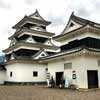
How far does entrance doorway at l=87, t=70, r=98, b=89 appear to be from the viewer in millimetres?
18141

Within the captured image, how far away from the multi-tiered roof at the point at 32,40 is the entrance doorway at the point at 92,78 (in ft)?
42.4

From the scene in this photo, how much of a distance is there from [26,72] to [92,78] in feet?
41.2

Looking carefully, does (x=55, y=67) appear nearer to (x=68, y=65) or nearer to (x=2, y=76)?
(x=68, y=65)

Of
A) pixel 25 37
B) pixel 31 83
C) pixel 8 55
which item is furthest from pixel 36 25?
pixel 31 83

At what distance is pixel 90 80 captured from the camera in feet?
59.9

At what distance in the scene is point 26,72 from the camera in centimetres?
2820

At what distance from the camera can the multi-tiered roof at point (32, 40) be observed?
30266 mm

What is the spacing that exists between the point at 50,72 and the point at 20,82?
6.90 metres

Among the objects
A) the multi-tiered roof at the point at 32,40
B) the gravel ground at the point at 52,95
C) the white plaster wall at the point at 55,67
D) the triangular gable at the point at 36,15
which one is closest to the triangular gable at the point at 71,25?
the white plaster wall at the point at 55,67

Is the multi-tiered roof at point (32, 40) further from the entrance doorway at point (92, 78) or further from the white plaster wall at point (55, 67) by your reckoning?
the entrance doorway at point (92, 78)

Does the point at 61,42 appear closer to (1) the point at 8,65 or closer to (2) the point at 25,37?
(2) the point at 25,37

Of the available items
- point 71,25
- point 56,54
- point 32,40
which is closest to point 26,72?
point 32,40

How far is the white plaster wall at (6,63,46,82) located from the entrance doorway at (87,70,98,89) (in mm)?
11988

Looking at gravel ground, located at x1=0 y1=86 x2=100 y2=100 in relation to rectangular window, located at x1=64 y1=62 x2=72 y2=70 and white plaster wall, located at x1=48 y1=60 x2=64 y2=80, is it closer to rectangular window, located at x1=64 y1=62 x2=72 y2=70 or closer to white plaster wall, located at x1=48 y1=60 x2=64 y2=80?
rectangular window, located at x1=64 y1=62 x2=72 y2=70
